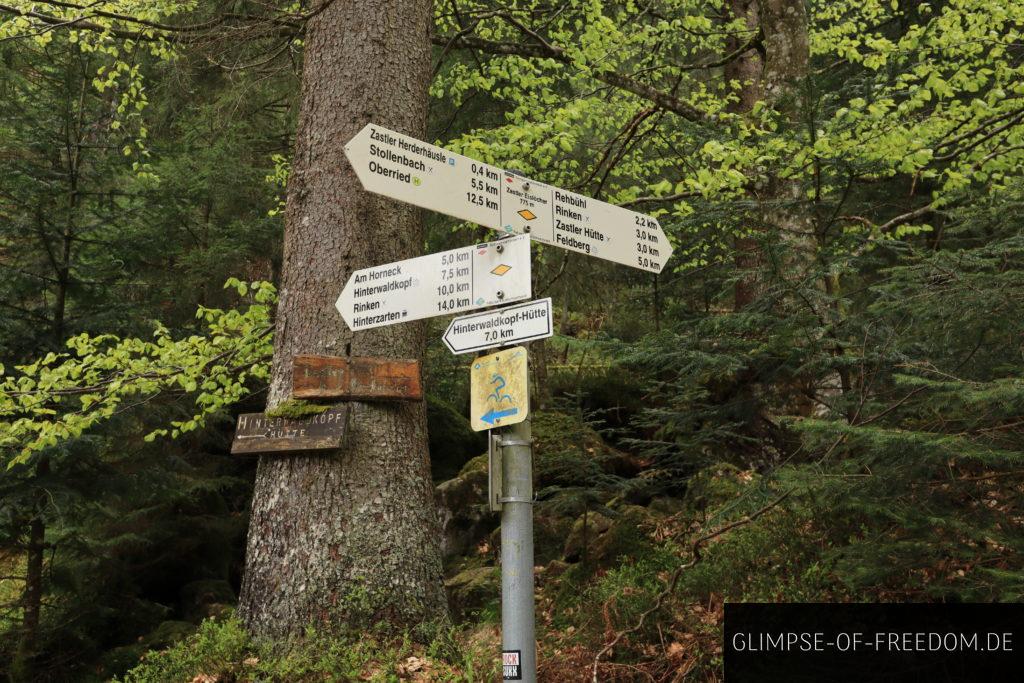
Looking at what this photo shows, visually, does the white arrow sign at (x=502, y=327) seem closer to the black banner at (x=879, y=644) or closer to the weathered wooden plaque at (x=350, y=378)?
the weathered wooden plaque at (x=350, y=378)

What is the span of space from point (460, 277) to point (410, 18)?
334 cm

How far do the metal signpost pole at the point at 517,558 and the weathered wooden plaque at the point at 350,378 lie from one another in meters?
2.08

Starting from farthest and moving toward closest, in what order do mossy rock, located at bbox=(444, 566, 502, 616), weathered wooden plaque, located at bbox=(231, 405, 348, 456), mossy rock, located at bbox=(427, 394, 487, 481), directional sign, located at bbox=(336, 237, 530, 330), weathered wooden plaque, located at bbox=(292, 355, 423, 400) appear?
mossy rock, located at bbox=(427, 394, 487, 481), mossy rock, located at bbox=(444, 566, 502, 616), weathered wooden plaque, located at bbox=(292, 355, 423, 400), weathered wooden plaque, located at bbox=(231, 405, 348, 456), directional sign, located at bbox=(336, 237, 530, 330)

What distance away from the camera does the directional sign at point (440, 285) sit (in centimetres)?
361

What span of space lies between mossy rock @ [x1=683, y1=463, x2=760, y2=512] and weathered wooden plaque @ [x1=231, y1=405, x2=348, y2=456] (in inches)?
163

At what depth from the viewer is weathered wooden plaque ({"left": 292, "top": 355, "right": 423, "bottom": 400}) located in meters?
5.39

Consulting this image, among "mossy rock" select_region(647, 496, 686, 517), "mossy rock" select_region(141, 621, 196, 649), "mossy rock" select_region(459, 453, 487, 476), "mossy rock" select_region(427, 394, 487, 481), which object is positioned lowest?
"mossy rock" select_region(141, 621, 196, 649)

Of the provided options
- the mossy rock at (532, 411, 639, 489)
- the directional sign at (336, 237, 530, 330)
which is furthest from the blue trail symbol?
the mossy rock at (532, 411, 639, 489)

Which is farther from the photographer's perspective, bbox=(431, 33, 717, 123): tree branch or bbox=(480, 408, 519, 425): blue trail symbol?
bbox=(431, 33, 717, 123): tree branch

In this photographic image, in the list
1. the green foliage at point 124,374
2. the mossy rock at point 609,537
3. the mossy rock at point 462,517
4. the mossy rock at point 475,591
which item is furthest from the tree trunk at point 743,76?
the green foliage at point 124,374

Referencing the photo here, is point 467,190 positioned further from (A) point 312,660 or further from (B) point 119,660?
(B) point 119,660

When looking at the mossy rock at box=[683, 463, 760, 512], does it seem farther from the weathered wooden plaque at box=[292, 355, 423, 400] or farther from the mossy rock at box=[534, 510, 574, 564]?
the weathered wooden plaque at box=[292, 355, 423, 400]

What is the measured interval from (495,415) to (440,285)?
2.27 ft

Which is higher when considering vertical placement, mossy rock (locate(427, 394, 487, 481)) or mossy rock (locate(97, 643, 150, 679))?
mossy rock (locate(427, 394, 487, 481))
